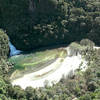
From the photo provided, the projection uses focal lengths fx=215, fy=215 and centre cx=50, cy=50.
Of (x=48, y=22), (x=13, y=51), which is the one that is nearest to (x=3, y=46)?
(x=13, y=51)

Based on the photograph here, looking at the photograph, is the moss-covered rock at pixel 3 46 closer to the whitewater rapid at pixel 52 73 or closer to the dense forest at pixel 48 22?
the dense forest at pixel 48 22

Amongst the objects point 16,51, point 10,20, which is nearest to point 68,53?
point 16,51

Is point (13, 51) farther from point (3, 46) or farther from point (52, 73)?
point (52, 73)

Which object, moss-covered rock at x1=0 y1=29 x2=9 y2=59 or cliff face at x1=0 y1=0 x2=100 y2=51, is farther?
cliff face at x1=0 y1=0 x2=100 y2=51

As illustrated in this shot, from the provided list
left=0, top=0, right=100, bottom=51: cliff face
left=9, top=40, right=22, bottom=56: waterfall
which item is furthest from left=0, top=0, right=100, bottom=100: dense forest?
left=9, top=40, right=22, bottom=56: waterfall

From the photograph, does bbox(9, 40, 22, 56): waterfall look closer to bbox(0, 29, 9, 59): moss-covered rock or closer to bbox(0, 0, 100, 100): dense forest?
bbox(0, 0, 100, 100): dense forest

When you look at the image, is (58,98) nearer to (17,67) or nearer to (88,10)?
(17,67)

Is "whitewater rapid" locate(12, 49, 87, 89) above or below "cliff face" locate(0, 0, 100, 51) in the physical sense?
below

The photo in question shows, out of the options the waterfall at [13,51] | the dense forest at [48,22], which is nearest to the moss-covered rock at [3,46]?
the dense forest at [48,22]
